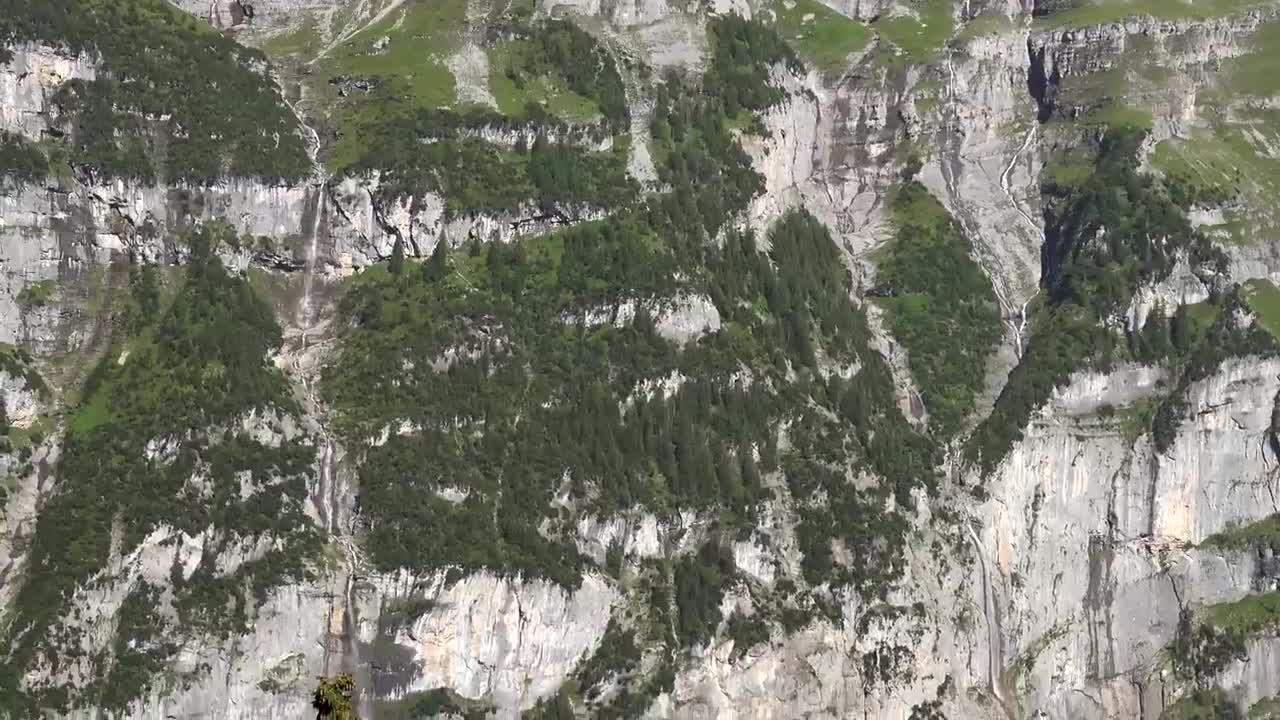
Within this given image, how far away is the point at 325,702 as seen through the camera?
14062cm
